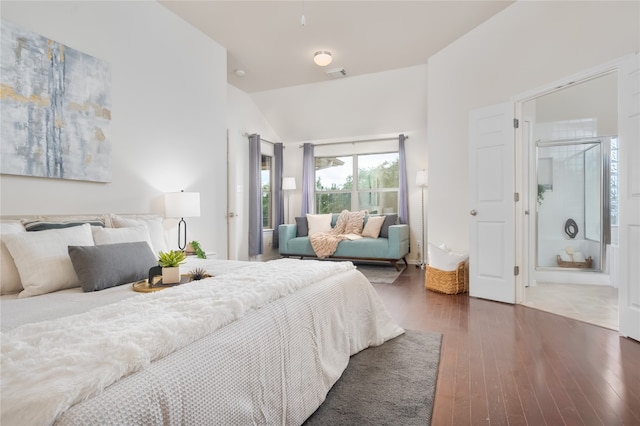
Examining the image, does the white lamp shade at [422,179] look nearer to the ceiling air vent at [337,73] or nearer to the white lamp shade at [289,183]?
the ceiling air vent at [337,73]

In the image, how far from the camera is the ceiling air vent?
512cm

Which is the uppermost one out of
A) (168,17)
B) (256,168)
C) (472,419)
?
(168,17)

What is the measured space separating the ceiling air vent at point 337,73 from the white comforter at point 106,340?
4.23 meters

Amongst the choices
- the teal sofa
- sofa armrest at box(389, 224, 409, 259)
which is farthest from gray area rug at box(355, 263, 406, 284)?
sofa armrest at box(389, 224, 409, 259)

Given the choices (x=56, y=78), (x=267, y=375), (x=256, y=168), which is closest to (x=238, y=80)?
(x=256, y=168)

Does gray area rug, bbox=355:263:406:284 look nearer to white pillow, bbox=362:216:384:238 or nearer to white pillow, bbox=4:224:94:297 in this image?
white pillow, bbox=362:216:384:238

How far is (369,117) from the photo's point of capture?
6172 mm

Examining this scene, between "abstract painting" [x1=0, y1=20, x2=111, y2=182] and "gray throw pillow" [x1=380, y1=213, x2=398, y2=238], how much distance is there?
14.0ft

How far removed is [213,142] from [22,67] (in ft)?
6.52

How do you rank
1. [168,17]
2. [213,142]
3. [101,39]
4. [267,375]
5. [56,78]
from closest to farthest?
[267,375] < [56,78] < [101,39] < [168,17] < [213,142]

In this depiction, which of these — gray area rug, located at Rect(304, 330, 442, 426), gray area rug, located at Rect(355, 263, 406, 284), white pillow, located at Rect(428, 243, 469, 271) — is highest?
white pillow, located at Rect(428, 243, 469, 271)

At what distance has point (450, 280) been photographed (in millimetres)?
3965

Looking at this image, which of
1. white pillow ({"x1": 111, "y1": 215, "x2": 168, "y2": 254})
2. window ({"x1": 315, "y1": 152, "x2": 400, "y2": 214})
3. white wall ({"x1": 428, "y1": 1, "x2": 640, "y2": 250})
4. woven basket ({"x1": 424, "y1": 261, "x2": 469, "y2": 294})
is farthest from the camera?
window ({"x1": 315, "y1": 152, "x2": 400, "y2": 214})

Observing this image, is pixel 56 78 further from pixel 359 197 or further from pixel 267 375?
pixel 359 197
